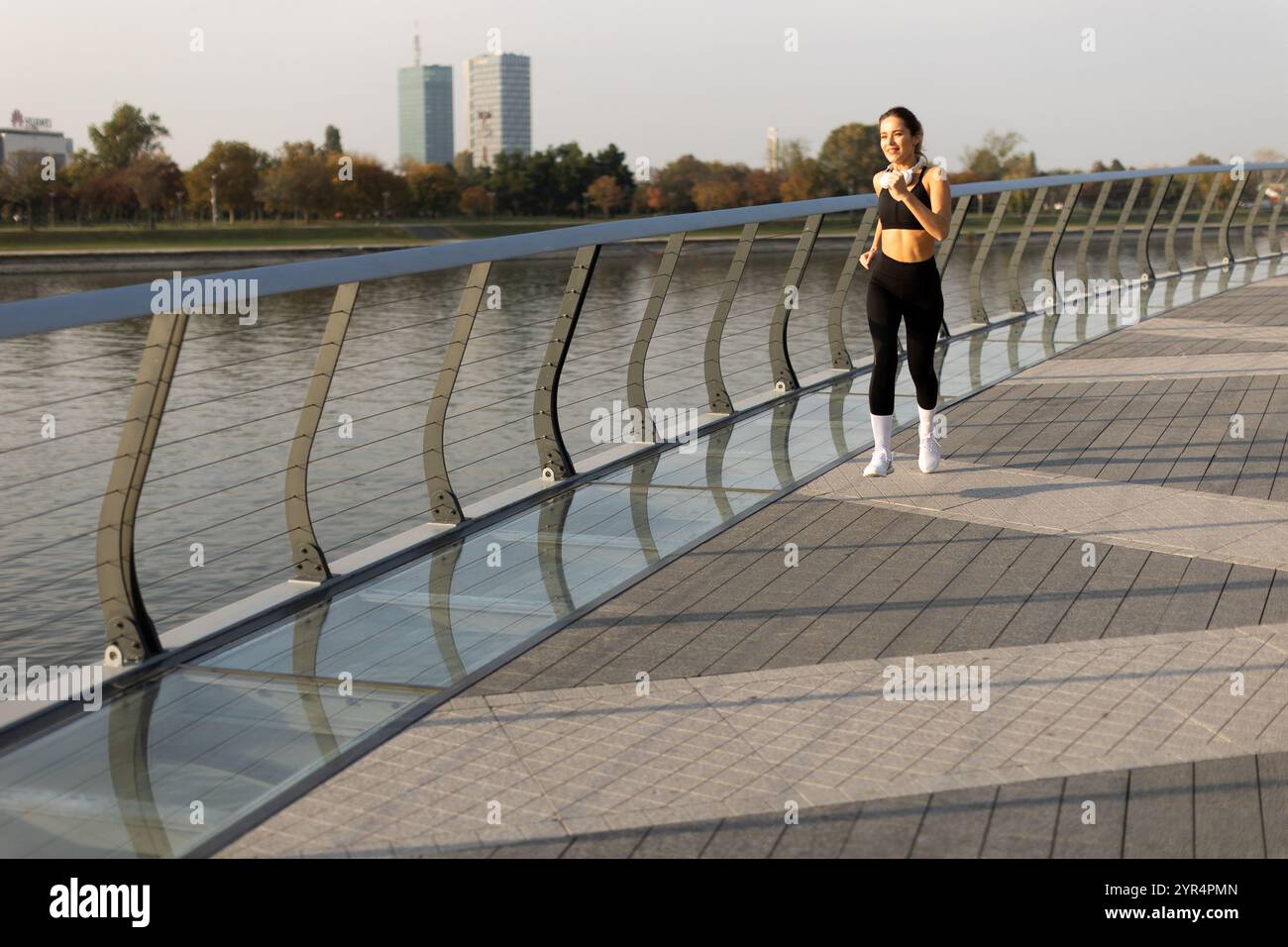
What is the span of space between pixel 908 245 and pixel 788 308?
205 centimetres

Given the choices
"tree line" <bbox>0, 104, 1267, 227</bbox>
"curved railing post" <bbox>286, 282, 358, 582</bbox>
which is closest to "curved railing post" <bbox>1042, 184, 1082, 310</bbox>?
"curved railing post" <bbox>286, 282, 358, 582</bbox>

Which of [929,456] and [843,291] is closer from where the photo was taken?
[929,456]

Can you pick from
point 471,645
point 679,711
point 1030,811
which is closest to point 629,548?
point 471,645

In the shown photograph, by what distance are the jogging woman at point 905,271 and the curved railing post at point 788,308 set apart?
166 centimetres

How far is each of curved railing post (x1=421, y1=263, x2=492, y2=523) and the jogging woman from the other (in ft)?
6.27

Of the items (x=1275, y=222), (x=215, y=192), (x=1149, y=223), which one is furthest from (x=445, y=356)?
(x=215, y=192)

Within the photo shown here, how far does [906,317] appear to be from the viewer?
671 centimetres

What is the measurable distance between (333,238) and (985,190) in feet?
Result: 188

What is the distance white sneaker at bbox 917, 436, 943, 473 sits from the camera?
22.0 ft

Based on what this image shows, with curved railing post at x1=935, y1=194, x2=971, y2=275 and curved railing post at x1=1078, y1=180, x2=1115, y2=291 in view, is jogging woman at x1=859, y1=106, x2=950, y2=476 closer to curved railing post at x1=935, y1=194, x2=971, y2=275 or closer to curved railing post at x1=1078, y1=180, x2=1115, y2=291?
curved railing post at x1=935, y1=194, x2=971, y2=275

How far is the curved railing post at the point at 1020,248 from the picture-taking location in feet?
38.5

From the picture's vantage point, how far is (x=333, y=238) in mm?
65188

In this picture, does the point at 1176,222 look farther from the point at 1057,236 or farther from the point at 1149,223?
the point at 1057,236

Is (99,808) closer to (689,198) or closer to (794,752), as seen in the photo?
(794,752)
